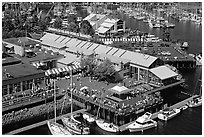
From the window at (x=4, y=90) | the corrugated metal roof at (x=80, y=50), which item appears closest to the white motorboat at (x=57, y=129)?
the window at (x=4, y=90)

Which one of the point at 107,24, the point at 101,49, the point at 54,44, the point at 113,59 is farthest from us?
the point at 107,24

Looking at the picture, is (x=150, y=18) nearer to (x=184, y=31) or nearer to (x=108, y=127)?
(x=184, y=31)

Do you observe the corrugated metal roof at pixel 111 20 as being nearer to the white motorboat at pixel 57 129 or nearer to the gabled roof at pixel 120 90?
the gabled roof at pixel 120 90

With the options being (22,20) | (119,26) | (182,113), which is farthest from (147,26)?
(182,113)

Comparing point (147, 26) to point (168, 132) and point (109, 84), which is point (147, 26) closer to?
point (109, 84)

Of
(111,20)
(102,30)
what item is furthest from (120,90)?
(111,20)

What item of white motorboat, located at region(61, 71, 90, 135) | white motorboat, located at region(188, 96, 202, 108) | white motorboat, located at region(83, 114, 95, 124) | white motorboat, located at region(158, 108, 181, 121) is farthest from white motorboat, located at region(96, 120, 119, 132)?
white motorboat, located at region(188, 96, 202, 108)

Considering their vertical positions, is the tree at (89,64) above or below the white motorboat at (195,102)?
above

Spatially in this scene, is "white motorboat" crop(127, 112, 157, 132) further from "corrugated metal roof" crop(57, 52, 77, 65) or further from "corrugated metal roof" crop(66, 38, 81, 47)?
"corrugated metal roof" crop(66, 38, 81, 47)
